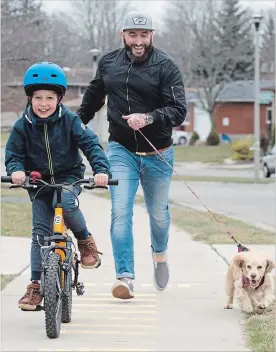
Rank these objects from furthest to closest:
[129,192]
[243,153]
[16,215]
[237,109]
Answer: [237,109], [243,153], [16,215], [129,192]

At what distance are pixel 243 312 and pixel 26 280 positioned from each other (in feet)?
7.43

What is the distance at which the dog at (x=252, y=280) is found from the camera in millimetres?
6738

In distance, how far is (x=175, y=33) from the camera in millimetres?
69750

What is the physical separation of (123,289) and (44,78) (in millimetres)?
1860

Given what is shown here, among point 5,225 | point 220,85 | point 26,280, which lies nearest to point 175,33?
point 220,85

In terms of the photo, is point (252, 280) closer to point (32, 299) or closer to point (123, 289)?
point (123, 289)

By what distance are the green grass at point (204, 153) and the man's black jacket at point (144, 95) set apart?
42.2 metres

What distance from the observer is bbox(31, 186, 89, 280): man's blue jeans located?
620 centimetres

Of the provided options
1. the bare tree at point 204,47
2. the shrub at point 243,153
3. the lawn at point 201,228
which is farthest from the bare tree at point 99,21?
the lawn at point 201,228

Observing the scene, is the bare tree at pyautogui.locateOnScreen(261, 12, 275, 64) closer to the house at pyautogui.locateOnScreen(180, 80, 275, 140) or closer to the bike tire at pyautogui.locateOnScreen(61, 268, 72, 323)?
the house at pyautogui.locateOnScreen(180, 80, 275, 140)

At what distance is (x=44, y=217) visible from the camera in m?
6.27

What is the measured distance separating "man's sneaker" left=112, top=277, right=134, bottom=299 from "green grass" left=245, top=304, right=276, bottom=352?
970mm

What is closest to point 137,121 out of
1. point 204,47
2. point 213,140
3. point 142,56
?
point 142,56

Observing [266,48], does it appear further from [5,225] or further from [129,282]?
[129,282]
